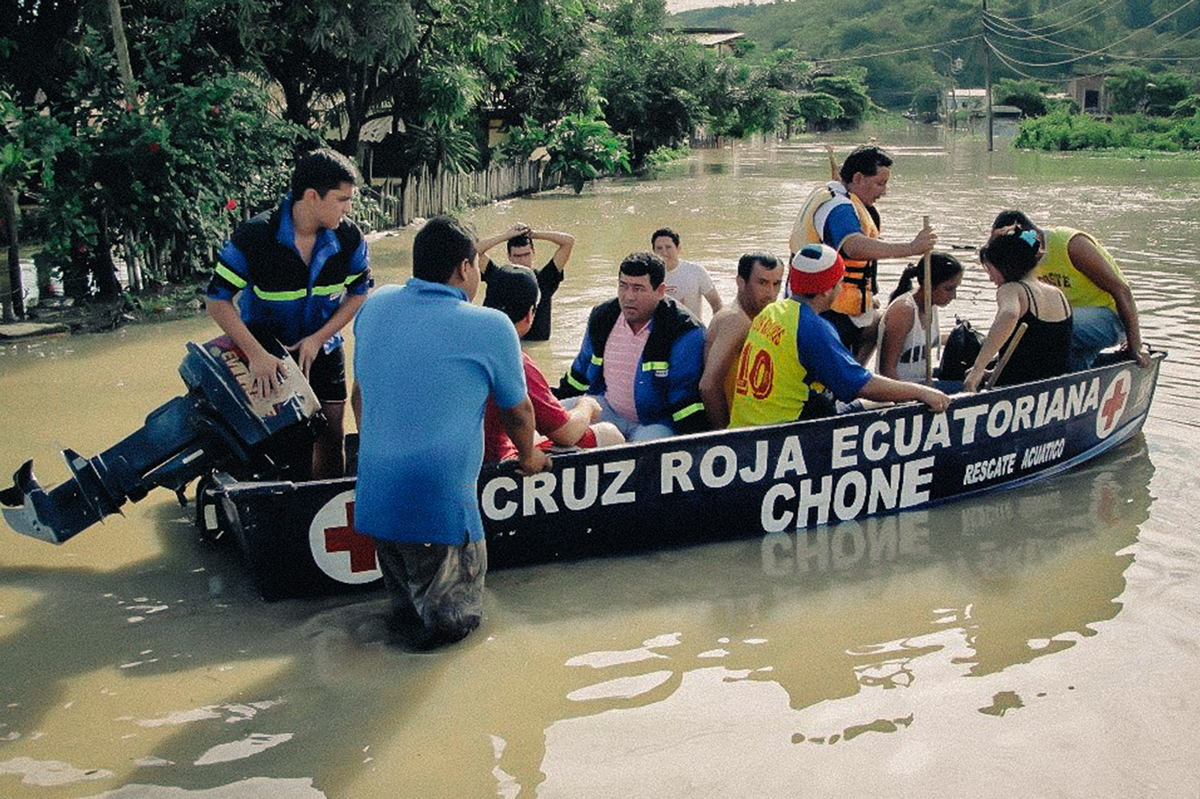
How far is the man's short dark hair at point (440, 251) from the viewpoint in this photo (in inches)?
163

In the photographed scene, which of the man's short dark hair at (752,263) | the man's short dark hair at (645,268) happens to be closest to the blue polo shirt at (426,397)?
the man's short dark hair at (645,268)

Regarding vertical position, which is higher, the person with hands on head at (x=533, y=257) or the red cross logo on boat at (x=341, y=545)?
the person with hands on head at (x=533, y=257)

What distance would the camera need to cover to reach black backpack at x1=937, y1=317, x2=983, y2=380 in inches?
281

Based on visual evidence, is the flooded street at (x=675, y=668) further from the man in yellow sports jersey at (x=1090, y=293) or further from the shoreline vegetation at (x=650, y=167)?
the shoreline vegetation at (x=650, y=167)

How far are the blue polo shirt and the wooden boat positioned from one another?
0.73 metres

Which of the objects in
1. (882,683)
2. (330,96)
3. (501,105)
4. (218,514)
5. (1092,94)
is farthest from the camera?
(1092,94)

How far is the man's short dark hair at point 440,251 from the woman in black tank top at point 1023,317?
131 inches

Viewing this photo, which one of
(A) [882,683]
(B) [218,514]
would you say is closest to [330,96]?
(B) [218,514]

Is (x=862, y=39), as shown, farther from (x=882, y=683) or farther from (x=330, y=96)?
(x=882, y=683)

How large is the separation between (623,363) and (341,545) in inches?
71.3

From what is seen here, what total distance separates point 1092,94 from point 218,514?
80.8 m

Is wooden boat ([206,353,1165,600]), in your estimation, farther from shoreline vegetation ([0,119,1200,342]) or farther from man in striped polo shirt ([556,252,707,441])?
shoreline vegetation ([0,119,1200,342])

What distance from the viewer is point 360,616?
195 inches

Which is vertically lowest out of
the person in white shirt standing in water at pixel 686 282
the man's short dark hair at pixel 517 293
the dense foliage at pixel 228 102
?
the person in white shirt standing in water at pixel 686 282
